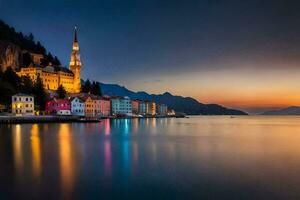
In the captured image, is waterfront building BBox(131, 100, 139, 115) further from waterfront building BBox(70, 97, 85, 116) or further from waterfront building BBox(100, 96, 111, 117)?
waterfront building BBox(70, 97, 85, 116)

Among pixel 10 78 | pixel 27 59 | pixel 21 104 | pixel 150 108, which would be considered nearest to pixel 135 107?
pixel 150 108

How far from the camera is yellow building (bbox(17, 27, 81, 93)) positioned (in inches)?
3639

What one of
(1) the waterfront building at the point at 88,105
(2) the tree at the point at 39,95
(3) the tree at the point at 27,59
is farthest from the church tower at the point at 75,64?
(2) the tree at the point at 39,95

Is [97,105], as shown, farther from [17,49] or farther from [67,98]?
[17,49]

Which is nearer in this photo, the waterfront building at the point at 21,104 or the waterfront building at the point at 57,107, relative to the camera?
the waterfront building at the point at 21,104

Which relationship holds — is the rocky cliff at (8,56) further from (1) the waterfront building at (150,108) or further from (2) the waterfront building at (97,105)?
(1) the waterfront building at (150,108)

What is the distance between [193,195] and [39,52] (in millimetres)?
112454

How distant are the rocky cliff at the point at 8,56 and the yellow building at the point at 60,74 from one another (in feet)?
10.1

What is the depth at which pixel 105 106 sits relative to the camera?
104 meters

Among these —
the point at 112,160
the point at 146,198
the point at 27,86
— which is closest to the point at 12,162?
the point at 112,160

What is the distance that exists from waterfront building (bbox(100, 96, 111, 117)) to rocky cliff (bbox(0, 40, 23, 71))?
26.6 metres

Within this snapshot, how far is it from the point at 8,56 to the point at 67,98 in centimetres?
2064

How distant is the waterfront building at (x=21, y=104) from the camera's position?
68.1 m

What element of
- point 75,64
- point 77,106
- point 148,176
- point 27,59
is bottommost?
point 148,176
